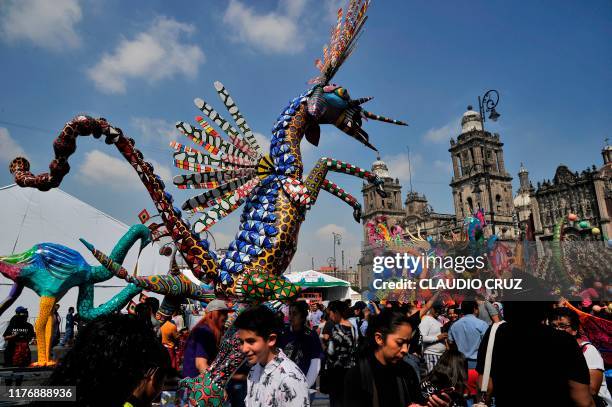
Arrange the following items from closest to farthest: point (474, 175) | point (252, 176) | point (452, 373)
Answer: point (452, 373), point (252, 176), point (474, 175)

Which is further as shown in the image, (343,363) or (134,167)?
(343,363)

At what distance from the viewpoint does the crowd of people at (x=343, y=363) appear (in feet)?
4.31

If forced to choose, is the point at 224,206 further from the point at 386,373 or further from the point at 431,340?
the point at 431,340

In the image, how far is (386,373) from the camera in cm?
218

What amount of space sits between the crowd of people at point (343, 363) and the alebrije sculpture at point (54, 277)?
268 cm

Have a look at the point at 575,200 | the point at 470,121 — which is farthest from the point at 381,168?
the point at 575,200

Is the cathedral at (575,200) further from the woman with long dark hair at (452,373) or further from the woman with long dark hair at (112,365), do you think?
the woman with long dark hair at (112,365)

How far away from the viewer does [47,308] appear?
586 cm

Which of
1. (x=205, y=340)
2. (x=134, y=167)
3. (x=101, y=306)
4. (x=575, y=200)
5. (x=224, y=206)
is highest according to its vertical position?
(x=575, y=200)

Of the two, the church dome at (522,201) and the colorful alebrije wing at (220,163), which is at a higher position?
the church dome at (522,201)

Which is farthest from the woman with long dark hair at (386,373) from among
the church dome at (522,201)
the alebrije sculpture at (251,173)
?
the church dome at (522,201)

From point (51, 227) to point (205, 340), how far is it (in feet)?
42.9

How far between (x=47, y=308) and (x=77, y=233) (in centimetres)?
949

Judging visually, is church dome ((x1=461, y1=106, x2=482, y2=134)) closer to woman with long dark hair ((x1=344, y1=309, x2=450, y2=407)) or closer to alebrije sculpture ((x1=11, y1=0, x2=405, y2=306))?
alebrije sculpture ((x1=11, y1=0, x2=405, y2=306))
